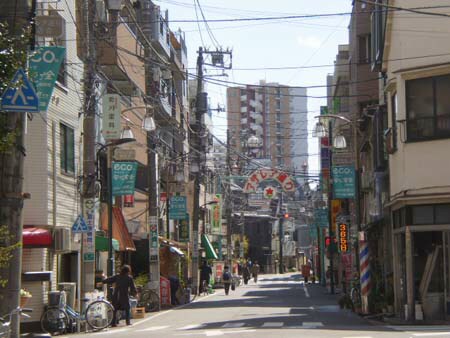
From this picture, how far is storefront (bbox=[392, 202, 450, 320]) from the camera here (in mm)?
26531

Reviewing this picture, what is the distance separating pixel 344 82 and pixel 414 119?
31.8 metres

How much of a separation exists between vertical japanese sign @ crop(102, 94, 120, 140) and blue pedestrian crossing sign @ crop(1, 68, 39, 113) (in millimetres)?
17371

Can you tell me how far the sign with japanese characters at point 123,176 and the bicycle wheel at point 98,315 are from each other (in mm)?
7881

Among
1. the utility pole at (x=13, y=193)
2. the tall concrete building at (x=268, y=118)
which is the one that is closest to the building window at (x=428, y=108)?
the utility pole at (x=13, y=193)

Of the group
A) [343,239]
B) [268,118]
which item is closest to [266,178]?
[343,239]

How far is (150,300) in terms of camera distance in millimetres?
36094

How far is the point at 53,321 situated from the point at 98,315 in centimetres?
154

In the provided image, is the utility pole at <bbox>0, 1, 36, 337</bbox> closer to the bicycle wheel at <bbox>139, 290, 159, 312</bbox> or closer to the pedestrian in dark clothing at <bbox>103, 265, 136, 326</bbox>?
the pedestrian in dark clothing at <bbox>103, 265, 136, 326</bbox>

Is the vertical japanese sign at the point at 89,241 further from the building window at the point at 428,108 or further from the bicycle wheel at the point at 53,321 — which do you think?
the building window at the point at 428,108

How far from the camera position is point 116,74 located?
4041 centimetres

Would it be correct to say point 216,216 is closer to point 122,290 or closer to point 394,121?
point 394,121

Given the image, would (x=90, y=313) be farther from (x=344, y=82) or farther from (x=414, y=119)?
(x=344, y=82)

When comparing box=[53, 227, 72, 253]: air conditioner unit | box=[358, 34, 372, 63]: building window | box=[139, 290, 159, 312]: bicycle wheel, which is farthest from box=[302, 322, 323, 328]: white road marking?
box=[358, 34, 372, 63]: building window

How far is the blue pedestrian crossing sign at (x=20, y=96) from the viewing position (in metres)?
13.4
